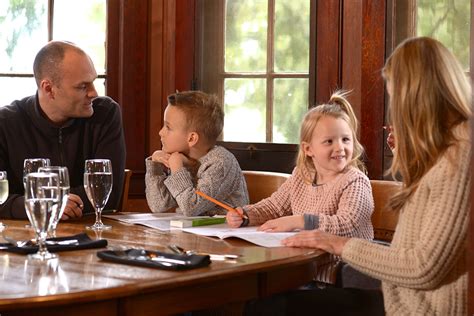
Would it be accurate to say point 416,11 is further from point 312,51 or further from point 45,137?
point 45,137

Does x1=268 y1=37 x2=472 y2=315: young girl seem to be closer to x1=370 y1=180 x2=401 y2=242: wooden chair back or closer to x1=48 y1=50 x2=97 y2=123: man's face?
x1=370 y1=180 x2=401 y2=242: wooden chair back

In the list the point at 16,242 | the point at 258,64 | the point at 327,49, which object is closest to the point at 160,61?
the point at 258,64

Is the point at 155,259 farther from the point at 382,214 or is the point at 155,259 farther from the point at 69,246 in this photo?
the point at 382,214

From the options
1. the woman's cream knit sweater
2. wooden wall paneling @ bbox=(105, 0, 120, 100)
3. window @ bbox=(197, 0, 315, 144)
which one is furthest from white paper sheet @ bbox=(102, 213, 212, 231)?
wooden wall paneling @ bbox=(105, 0, 120, 100)

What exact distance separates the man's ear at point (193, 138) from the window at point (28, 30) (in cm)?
148

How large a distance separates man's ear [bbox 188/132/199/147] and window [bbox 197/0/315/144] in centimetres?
88

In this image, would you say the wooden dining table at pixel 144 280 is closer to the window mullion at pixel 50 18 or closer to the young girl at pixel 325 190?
the young girl at pixel 325 190

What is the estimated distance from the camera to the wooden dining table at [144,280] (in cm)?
171

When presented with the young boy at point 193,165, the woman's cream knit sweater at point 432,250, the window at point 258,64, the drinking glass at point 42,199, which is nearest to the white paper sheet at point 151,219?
the young boy at point 193,165

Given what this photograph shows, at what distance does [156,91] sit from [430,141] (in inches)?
102

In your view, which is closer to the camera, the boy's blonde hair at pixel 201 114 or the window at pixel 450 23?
the boy's blonde hair at pixel 201 114

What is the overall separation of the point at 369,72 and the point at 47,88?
4.21 ft

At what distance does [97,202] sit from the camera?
8.34ft

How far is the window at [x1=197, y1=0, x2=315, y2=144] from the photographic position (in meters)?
3.97
